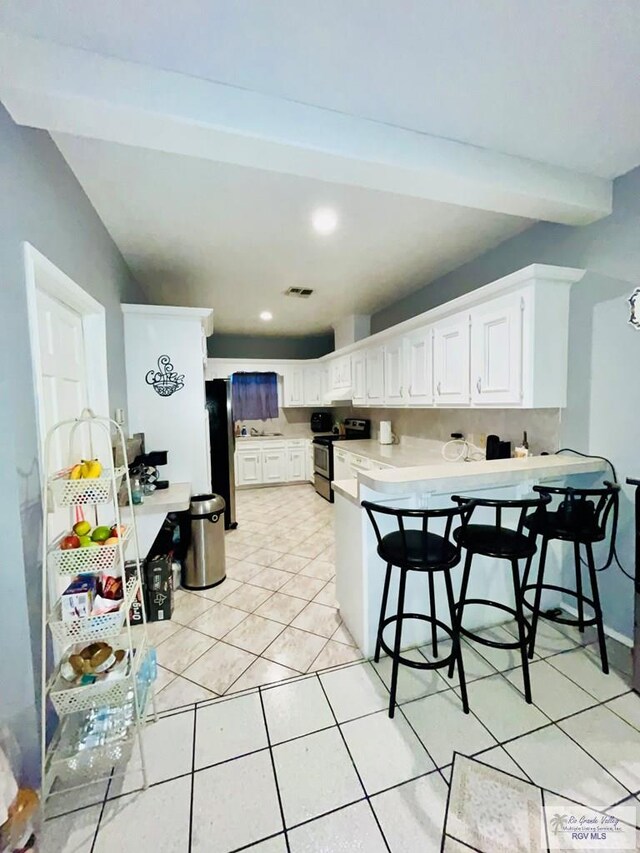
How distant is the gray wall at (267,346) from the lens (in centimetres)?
631

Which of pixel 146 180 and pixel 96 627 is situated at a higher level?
pixel 146 180

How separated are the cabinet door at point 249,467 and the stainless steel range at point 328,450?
40.6 inches

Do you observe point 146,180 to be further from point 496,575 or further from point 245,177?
point 496,575

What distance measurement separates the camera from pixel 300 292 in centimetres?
392

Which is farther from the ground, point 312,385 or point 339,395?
point 312,385

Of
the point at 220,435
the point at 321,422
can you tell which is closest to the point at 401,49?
the point at 220,435

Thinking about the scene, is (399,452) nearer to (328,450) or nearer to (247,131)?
(328,450)

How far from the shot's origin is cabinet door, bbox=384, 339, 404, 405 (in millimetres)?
3723

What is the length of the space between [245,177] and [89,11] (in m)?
0.88

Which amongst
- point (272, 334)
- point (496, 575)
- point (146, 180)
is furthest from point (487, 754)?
point (272, 334)

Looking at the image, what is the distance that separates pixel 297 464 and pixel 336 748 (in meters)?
4.92

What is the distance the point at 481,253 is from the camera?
3.00 m

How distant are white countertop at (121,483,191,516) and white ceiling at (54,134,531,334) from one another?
1.92m

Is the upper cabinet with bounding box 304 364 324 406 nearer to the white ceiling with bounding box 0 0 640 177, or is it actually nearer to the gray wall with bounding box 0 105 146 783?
the white ceiling with bounding box 0 0 640 177
